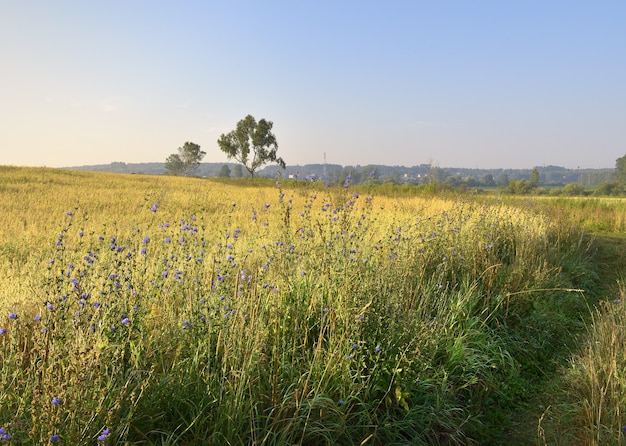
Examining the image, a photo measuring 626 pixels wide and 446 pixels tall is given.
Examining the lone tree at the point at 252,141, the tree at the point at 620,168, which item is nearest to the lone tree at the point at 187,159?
the lone tree at the point at 252,141

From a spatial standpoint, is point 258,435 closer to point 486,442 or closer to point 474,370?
point 486,442

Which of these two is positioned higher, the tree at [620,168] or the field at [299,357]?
the tree at [620,168]

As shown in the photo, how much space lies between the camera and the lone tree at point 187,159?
287 feet

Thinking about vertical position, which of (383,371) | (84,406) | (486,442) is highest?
(84,406)

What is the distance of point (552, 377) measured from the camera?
14.1 ft

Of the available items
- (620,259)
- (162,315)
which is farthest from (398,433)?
(620,259)

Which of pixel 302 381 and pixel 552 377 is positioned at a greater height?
pixel 302 381

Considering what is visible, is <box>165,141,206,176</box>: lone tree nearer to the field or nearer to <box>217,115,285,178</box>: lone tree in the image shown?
<box>217,115,285,178</box>: lone tree

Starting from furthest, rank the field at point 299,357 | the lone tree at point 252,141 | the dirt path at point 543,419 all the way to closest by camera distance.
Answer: the lone tree at point 252,141 → the dirt path at point 543,419 → the field at point 299,357

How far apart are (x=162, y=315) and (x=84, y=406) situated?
113 cm

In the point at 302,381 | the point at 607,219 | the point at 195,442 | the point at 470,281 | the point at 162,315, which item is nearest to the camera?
the point at 195,442

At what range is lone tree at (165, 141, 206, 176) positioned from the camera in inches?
3445

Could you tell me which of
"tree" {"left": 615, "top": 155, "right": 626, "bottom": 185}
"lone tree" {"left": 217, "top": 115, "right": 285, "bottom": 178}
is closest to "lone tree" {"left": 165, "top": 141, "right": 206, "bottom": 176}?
"lone tree" {"left": 217, "top": 115, "right": 285, "bottom": 178}

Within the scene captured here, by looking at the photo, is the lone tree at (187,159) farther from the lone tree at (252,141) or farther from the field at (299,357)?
the field at (299,357)
